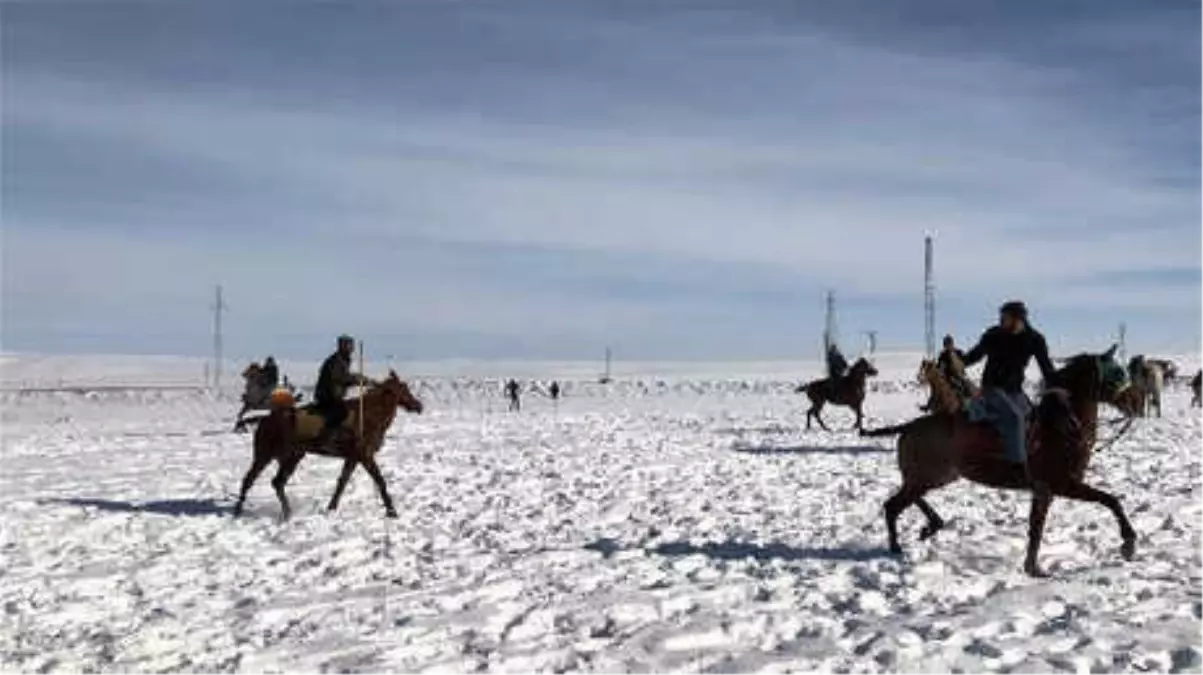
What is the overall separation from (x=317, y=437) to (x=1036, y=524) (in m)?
9.07

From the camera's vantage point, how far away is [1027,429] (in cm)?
1024

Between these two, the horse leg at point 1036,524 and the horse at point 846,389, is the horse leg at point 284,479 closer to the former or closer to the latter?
the horse leg at point 1036,524

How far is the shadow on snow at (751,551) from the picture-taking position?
10.8 metres

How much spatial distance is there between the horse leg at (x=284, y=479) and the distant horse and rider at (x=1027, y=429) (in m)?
7.60

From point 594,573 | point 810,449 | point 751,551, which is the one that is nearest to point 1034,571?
point 751,551

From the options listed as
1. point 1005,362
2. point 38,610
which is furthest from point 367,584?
point 1005,362

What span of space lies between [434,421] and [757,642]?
3204 cm

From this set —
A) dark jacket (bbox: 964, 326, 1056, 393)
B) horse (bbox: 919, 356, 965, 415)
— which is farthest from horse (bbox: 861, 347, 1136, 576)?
horse (bbox: 919, 356, 965, 415)

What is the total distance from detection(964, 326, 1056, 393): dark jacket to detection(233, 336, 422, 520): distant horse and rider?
306 inches

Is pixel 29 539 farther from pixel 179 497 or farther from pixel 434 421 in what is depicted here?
pixel 434 421

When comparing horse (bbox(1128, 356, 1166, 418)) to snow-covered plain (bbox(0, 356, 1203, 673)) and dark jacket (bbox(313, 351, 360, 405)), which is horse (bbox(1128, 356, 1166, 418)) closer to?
snow-covered plain (bbox(0, 356, 1203, 673))

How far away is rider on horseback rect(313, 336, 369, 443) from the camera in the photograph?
587 inches

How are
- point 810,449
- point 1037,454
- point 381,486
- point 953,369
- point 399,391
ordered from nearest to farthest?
point 1037,454 < point 381,486 < point 399,391 < point 953,369 < point 810,449

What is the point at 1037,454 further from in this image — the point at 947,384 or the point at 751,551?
the point at 947,384
